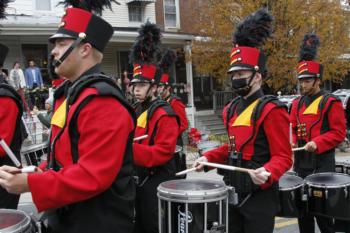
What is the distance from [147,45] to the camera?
5.93 metres

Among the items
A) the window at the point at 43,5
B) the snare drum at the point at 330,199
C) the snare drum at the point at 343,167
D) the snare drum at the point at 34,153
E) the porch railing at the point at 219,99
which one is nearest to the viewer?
the snare drum at the point at 330,199

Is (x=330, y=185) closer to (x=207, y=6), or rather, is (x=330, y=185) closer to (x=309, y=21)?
(x=309, y=21)

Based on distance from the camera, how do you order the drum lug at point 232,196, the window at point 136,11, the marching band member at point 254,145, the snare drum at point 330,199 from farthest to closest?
the window at point 136,11 < the snare drum at point 330,199 < the marching band member at point 254,145 < the drum lug at point 232,196

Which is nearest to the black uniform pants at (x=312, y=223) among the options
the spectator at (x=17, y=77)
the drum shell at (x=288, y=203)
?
the drum shell at (x=288, y=203)

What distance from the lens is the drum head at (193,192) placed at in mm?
3484

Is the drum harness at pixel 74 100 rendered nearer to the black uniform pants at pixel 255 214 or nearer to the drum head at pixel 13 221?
the drum head at pixel 13 221

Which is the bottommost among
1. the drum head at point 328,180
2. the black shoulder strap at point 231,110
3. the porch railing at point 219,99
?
the porch railing at point 219,99

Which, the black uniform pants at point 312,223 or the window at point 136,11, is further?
the window at point 136,11

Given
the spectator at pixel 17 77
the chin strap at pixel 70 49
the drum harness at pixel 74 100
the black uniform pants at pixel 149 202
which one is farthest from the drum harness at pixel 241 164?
the spectator at pixel 17 77

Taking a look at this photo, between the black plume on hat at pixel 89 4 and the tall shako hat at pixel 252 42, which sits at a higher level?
the black plume on hat at pixel 89 4

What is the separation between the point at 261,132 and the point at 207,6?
53.9 ft

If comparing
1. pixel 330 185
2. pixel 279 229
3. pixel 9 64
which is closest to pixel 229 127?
pixel 330 185

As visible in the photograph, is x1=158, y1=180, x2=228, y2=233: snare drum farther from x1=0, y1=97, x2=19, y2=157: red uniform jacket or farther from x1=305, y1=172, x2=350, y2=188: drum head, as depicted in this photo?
x1=305, y1=172, x2=350, y2=188: drum head

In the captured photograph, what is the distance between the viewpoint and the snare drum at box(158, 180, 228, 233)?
11.4 ft
